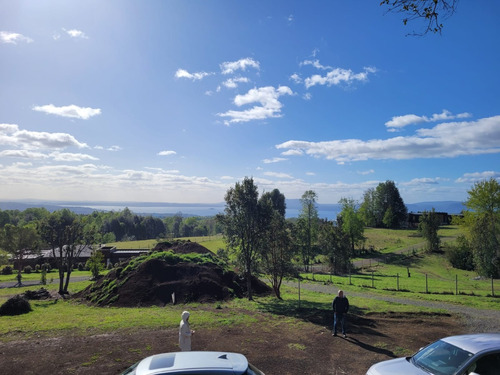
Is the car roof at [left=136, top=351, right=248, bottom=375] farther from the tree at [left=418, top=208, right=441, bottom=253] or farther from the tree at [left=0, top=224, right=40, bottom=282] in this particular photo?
the tree at [left=418, top=208, right=441, bottom=253]

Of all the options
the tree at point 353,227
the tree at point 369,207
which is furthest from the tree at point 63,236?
the tree at point 369,207

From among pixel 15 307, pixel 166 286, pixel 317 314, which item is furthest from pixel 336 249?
pixel 15 307

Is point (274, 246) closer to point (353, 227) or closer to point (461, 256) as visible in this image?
point (461, 256)

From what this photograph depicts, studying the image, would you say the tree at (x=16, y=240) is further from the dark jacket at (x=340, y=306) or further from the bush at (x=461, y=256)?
the bush at (x=461, y=256)

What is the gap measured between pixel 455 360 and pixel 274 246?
1917cm

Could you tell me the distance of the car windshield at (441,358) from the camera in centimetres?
660

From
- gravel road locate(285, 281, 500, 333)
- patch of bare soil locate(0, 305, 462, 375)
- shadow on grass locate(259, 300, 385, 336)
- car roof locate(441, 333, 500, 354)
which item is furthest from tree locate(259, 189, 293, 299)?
car roof locate(441, 333, 500, 354)

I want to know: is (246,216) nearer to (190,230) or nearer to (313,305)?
(313,305)

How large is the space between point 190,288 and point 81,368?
1505 centimetres

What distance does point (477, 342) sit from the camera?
6.91 meters

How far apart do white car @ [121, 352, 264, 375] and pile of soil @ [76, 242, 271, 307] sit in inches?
727

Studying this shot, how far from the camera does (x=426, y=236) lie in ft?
193

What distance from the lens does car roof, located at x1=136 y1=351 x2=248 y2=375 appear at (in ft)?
17.6

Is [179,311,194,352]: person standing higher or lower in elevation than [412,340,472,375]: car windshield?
lower
